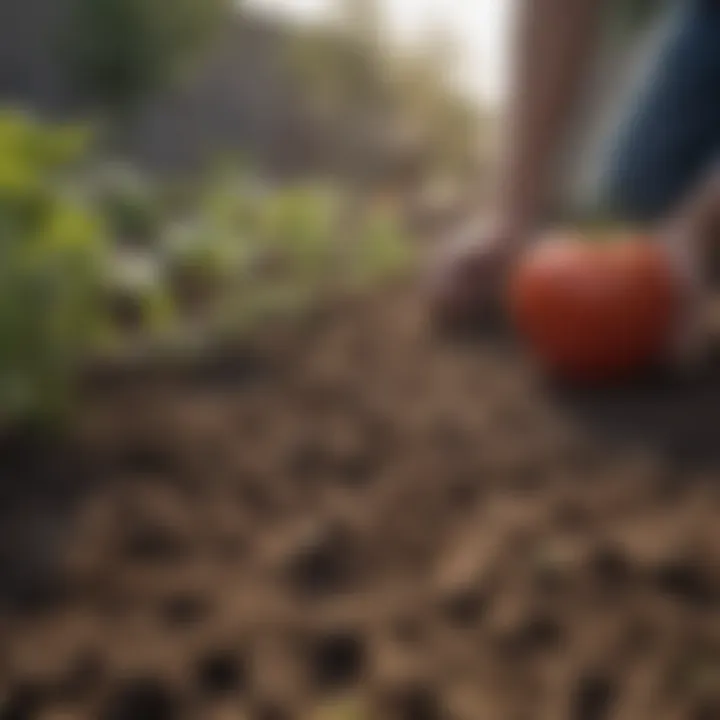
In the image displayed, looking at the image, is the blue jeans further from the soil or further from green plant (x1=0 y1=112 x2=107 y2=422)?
green plant (x1=0 y1=112 x2=107 y2=422)

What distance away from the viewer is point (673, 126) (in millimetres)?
1196

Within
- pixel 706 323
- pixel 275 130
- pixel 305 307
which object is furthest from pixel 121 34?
pixel 706 323

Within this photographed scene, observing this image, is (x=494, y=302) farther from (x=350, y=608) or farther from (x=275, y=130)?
(x=350, y=608)

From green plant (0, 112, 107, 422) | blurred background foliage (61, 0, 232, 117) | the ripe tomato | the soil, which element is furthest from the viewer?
blurred background foliage (61, 0, 232, 117)

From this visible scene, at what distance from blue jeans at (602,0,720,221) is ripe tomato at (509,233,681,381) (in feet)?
0.75

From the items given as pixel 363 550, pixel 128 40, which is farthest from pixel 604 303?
pixel 128 40

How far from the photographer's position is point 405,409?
868 millimetres

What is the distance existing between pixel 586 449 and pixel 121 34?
487mm

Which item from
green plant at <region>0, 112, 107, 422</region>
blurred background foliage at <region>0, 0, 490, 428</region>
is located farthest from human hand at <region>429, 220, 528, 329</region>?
green plant at <region>0, 112, 107, 422</region>

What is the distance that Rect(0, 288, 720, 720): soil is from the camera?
0.53 meters

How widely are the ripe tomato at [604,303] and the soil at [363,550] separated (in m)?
0.02

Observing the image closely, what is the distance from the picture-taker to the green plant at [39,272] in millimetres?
689

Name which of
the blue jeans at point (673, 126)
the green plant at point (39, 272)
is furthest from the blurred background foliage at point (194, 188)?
the blue jeans at point (673, 126)

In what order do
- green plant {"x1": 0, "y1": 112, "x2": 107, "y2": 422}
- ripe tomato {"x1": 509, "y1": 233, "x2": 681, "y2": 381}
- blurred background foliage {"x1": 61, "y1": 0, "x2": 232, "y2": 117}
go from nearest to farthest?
green plant {"x1": 0, "y1": 112, "x2": 107, "y2": 422}, ripe tomato {"x1": 509, "y1": 233, "x2": 681, "y2": 381}, blurred background foliage {"x1": 61, "y1": 0, "x2": 232, "y2": 117}
